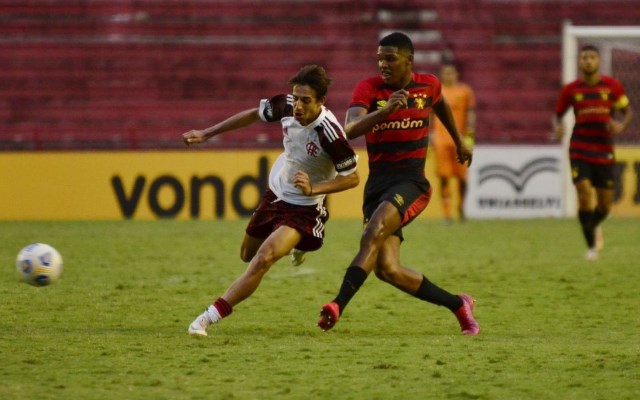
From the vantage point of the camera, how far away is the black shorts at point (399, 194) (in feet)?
25.6

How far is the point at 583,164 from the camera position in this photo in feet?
41.6

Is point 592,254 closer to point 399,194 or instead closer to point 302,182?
point 399,194

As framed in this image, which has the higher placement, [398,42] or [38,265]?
[398,42]

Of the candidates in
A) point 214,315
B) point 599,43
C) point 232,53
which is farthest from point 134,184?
point 214,315

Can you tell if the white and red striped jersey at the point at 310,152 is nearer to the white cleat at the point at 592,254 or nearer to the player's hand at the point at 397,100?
the player's hand at the point at 397,100

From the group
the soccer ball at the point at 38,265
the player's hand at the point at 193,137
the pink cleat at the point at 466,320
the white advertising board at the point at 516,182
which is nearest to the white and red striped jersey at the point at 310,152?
the player's hand at the point at 193,137

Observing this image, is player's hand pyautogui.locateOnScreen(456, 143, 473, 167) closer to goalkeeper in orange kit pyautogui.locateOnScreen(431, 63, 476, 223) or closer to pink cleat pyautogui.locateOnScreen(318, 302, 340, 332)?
pink cleat pyautogui.locateOnScreen(318, 302, 340, 332)

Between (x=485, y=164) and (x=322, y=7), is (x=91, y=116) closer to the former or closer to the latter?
(x=322, y=7)

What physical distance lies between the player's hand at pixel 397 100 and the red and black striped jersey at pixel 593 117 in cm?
570

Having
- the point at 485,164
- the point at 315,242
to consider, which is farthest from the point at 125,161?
the point at 315,242

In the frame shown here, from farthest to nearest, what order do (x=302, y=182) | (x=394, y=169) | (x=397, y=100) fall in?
(x=394, y=169), (x=397, y=100), (x=302, y=182)

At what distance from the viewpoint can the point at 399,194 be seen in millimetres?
7812

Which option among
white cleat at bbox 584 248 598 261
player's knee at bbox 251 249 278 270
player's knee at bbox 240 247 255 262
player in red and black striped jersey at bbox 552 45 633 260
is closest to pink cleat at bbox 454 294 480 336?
player's knee at bbox 251 249 278 270

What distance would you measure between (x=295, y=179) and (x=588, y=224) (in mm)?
6499
